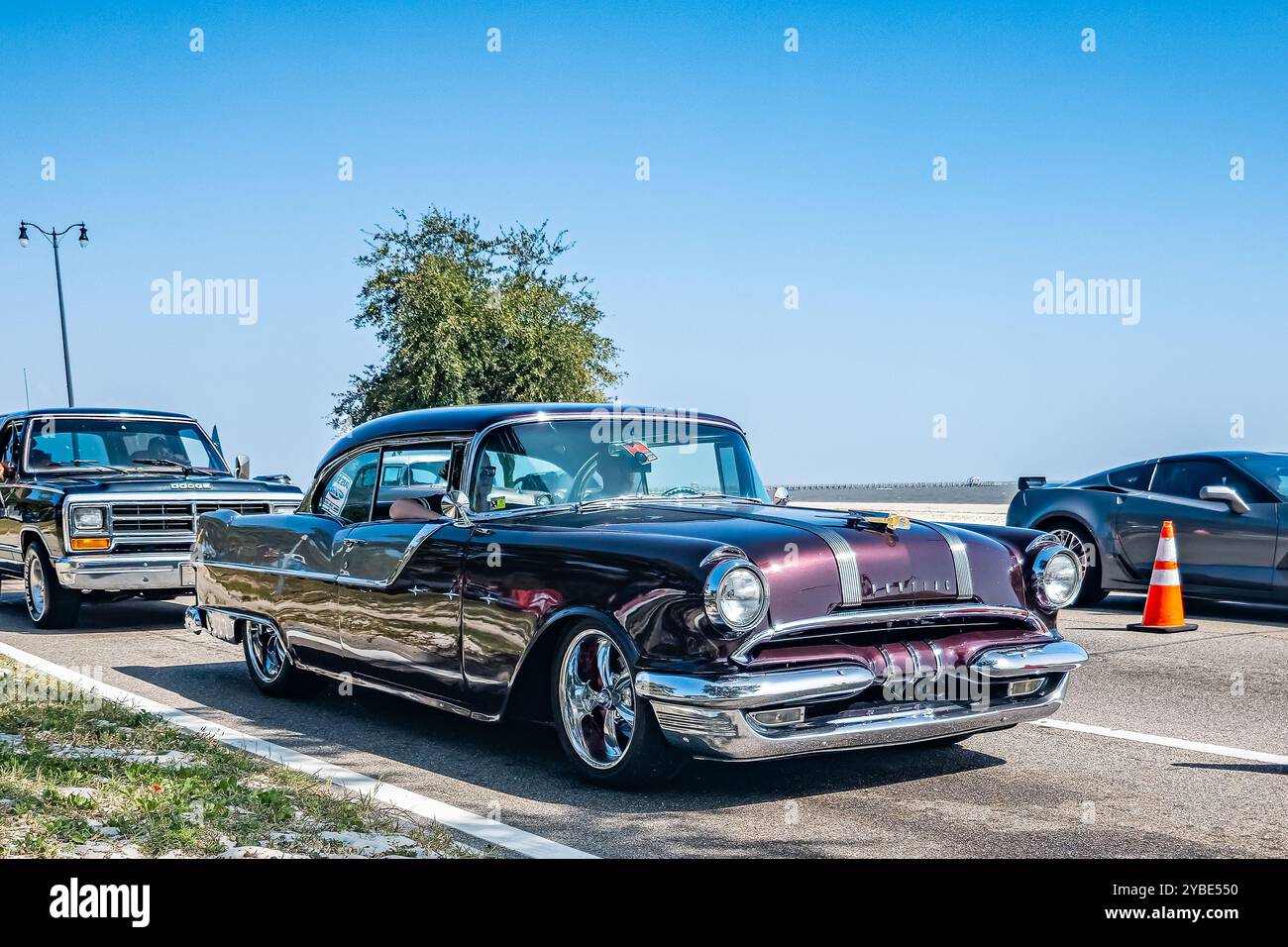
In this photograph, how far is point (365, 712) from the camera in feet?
24.2

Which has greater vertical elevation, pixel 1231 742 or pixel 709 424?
pixel 709 424

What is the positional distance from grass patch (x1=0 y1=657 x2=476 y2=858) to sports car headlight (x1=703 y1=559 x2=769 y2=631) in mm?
1244

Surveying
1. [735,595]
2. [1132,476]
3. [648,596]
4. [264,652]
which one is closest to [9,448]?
[264,652]

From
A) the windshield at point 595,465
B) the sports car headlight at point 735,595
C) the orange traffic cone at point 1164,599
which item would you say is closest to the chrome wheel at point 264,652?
the windshield at point 595,465

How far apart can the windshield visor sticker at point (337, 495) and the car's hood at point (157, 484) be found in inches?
182

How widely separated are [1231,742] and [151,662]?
694 centimetres

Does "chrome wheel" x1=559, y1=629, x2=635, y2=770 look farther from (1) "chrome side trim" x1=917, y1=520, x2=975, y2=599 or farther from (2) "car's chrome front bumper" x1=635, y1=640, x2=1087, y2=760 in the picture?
(1) "chrome side trim" x1=917, y1=520, x2=975, y2=599

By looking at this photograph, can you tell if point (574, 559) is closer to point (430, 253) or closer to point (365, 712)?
point (365, 712)

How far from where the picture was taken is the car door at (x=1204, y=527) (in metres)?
11.0

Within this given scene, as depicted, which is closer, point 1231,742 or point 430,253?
point 1231,742

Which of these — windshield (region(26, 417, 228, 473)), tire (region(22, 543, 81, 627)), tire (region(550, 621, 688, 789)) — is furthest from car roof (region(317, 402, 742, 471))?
windshield (region(26, 417, 228, 473))

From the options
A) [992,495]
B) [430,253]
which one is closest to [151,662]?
[430,253]

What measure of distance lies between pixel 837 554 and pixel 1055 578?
4.17ft

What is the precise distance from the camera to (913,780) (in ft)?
18.6
